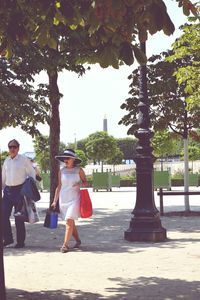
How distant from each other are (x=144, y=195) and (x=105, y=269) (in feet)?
10.9

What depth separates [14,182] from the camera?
911 centimetres

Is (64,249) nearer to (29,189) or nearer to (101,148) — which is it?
(29,189)

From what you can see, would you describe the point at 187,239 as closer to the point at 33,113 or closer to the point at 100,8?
the point at 33,113

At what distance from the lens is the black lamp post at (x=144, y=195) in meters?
9.87

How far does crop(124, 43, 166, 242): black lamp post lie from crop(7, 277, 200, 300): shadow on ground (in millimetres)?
3707

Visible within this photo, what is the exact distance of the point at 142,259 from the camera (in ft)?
25.3

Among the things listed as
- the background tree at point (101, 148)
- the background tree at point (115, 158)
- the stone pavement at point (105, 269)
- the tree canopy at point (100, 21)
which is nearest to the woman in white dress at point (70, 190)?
the stone pavement at point (105, 269)

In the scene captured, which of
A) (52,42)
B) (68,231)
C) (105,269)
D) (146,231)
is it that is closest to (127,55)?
(52,42)

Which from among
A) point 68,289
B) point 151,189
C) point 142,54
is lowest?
point 68,289

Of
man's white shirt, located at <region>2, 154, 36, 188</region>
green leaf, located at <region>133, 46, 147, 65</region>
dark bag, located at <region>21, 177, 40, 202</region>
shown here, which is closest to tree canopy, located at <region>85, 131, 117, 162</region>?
man's white shirt, located at <region>2, 154, 36, 188</region>

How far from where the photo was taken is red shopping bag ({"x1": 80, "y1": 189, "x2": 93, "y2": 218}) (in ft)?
28.8

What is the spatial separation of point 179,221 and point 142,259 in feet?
19.9

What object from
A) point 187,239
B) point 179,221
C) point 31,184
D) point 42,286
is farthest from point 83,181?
point 179,221

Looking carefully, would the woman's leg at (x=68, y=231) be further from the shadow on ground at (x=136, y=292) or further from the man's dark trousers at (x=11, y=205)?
the shadow on ground at (x=136, y=292)
